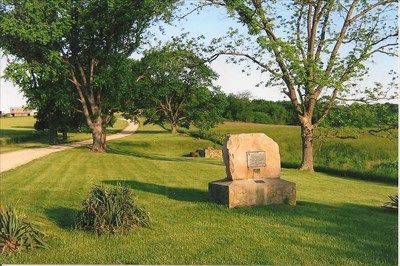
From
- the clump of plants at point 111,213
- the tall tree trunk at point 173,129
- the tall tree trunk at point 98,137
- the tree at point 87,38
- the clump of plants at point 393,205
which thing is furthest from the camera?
the tall tree trunk at point 173,129

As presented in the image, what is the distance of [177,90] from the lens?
37938 millimetres

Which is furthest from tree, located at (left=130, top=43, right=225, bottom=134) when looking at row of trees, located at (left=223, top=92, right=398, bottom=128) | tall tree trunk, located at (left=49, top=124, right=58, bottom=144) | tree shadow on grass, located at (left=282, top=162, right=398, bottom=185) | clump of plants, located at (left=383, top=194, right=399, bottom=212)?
clump of plants, located at (left=383, top=194, right=399, bottom=212)

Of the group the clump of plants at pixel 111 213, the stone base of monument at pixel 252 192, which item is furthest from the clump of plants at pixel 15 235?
the stone base of monument at pixel 252 192

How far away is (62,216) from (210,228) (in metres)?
4.24

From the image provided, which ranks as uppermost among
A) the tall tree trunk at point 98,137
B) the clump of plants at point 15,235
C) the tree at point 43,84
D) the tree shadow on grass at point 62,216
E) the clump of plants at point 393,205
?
the tree at point 43,84

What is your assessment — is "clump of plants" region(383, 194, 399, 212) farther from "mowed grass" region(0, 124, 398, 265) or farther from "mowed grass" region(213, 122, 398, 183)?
"mowed grass" region(213, 122, 398, 183)

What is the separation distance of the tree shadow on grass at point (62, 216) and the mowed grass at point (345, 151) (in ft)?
59.1

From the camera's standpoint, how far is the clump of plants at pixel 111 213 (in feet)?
36.6

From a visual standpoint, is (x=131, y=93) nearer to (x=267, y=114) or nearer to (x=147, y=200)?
(x=267, y=114)

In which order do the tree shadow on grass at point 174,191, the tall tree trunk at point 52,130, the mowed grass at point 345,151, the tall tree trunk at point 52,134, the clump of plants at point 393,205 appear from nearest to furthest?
the clump of plants at point 393,205
the tree shadow on grass at point 174,191
the mowed grass at point 345,151
the tall tree trunk at point 52,130
the tall tree trunk at point 52,134

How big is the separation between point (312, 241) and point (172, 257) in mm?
3140

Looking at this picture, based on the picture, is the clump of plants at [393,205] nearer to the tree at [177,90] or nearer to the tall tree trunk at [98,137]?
the tree at [177,90]

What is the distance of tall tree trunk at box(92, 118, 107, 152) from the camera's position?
4059 centimetres

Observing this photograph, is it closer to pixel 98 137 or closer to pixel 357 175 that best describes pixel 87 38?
pixel 98 137
